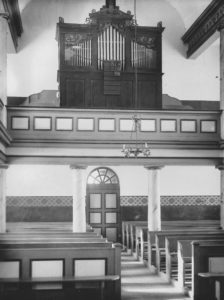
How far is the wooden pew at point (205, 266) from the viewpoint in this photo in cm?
939

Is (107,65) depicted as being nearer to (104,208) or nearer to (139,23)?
(139,23)

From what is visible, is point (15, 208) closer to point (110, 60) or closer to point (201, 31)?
point (110, 60)

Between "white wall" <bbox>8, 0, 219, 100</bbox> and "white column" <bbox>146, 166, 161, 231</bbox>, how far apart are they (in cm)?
390

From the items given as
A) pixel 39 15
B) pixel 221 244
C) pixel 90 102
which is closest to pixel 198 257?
pixel 221 244

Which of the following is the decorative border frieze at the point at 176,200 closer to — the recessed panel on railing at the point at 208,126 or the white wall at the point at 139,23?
the white wall at the point at 139,23

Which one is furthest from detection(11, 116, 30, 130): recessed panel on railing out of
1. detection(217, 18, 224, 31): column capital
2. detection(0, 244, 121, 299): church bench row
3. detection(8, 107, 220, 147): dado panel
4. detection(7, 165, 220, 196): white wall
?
detection(217, 18, 224, 31): column capital

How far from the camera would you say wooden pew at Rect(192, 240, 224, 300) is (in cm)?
939

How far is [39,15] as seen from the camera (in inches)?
699

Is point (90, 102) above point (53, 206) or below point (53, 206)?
above

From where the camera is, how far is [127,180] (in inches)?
747

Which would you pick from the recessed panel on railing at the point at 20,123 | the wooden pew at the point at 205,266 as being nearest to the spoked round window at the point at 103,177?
the recessed panel on railing at the point at 20,123

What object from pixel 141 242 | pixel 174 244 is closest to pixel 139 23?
pixel 141 242

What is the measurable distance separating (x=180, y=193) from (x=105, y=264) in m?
10.2

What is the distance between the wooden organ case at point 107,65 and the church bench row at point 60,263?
6722 mm
